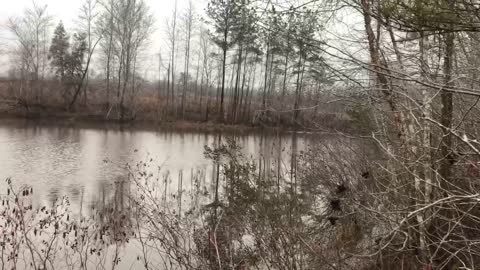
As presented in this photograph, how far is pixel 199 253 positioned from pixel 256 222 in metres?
0.78

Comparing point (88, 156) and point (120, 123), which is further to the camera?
point (120, 123)

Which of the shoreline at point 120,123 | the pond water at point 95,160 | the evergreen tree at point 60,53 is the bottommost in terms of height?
the pond water at point 95,160

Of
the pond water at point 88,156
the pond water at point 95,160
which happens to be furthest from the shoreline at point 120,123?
the pond water at point 95,160

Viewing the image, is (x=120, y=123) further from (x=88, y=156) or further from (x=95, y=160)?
(x=95, y=160)

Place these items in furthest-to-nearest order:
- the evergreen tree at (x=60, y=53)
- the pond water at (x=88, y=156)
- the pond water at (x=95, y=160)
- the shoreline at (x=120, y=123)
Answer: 1. the evergreen tree at (x=60, y=53)
2. the shoreline at (x=120, y=123)
3. the pond water at (x=88, y=156)
4. the pond water at (x=95, y=160)

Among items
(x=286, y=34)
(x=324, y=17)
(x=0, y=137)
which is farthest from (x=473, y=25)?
(x=0, y=137)

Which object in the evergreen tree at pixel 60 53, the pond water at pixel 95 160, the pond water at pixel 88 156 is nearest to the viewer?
the pond water at pixel 95 160

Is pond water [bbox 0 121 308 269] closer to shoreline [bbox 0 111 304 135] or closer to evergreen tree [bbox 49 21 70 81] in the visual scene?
shoreline [bbox 0 111 304 135]

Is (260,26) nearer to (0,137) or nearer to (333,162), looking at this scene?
(333,162)

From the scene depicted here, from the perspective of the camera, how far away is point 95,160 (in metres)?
16.2

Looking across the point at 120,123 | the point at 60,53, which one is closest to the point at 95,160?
the point at 120,123

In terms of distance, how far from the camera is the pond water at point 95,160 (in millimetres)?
10555

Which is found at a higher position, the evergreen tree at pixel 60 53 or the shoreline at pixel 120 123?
the evergreen tree at pixel 60 53

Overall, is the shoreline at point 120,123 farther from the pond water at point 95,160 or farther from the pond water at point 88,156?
the pond water at point 95,160
